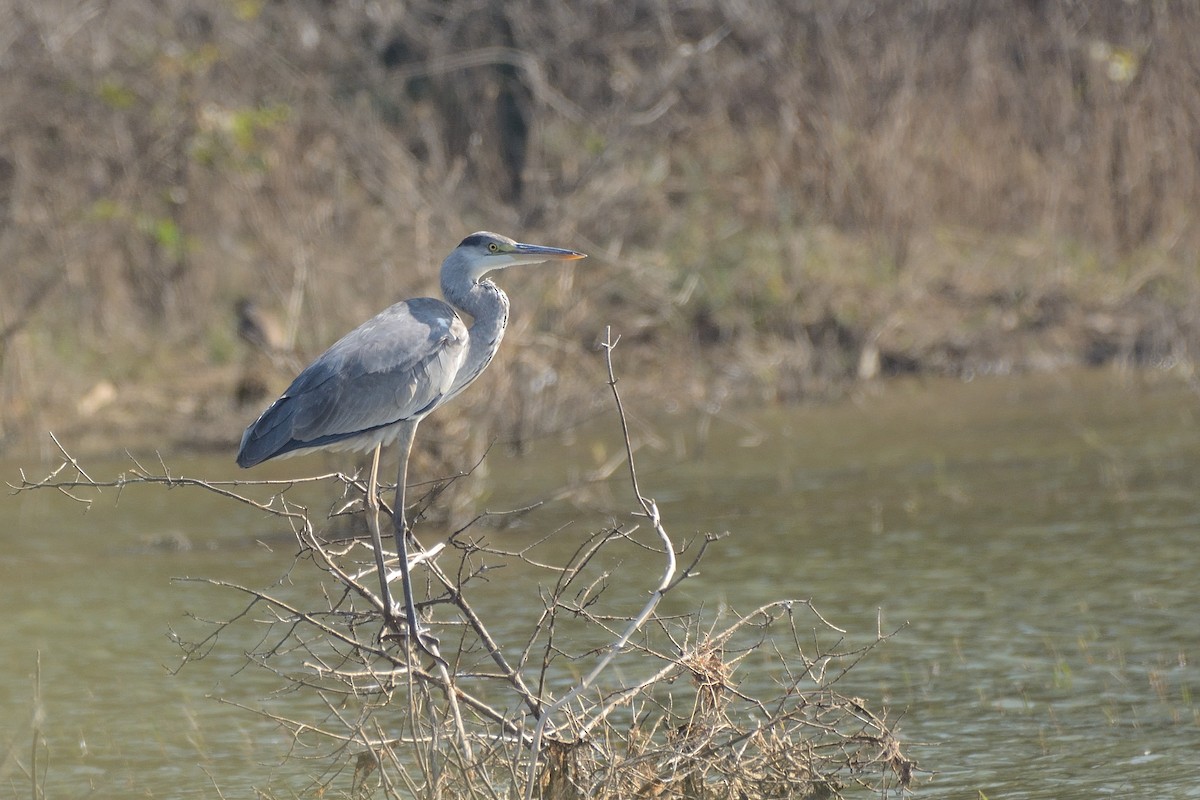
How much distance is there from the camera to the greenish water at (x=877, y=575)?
5.75 metres

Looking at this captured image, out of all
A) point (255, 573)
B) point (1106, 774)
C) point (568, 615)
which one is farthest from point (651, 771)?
point (255, 573)

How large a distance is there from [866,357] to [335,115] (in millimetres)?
4128

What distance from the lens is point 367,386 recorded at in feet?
18.2

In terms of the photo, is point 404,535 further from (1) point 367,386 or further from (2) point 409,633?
(2) point 409,633

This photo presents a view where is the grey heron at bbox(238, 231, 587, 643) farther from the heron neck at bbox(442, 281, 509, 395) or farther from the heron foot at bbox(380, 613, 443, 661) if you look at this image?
the heron foot at bbox(380, 613, 443, 661)

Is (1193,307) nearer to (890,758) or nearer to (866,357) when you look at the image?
(866,357)

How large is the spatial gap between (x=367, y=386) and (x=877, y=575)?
3016mm

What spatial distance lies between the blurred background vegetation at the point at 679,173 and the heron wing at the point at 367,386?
614 cm

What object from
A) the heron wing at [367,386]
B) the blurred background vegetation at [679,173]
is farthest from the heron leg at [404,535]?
the blurred background vegetation at [679,173]

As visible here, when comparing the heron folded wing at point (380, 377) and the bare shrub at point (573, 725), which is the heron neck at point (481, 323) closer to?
the heron folded wing at point (380, 377)

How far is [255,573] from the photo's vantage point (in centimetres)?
843

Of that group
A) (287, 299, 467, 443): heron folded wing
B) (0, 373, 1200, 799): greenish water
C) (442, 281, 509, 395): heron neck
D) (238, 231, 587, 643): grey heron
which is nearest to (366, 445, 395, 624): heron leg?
(238, 231, 587, 643): grey heron

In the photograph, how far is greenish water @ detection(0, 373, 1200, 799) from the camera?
5754mm

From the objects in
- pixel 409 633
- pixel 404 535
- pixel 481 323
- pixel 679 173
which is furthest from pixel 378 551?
pixel 679 173
